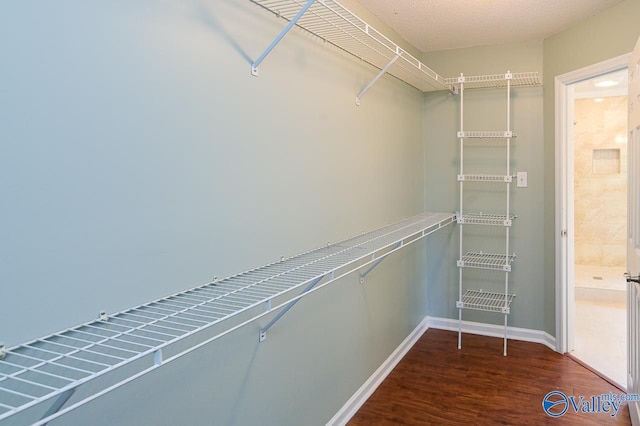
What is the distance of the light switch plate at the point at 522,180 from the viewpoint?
3.47 m

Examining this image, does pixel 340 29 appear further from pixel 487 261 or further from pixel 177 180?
pixel 487 261

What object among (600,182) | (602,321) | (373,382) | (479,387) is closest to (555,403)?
(479,387)

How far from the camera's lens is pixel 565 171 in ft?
10.5

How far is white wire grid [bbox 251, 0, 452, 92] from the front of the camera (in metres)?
1.62

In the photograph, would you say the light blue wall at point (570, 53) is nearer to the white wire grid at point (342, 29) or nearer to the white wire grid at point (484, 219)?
the white wire grid at point (484, 219)

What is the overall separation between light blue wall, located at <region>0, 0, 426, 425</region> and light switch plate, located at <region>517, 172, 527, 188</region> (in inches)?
70.6

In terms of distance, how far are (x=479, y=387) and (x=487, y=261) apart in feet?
3.77

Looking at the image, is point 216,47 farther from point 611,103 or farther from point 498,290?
point 611,103

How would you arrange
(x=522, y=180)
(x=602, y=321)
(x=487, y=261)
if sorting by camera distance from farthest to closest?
1. (x=602, y=321)
2. (x=487, y=261)
3. (x=522, y=180)

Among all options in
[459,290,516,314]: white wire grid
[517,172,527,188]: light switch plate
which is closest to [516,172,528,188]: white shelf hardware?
[517,172,527,188]: light switch plate

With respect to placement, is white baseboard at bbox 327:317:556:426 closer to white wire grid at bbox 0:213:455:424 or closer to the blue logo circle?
the blue logo circle

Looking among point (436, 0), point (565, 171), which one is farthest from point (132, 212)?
point (565, 171)

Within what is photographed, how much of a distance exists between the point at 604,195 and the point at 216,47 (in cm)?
554

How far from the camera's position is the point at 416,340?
3518mm
